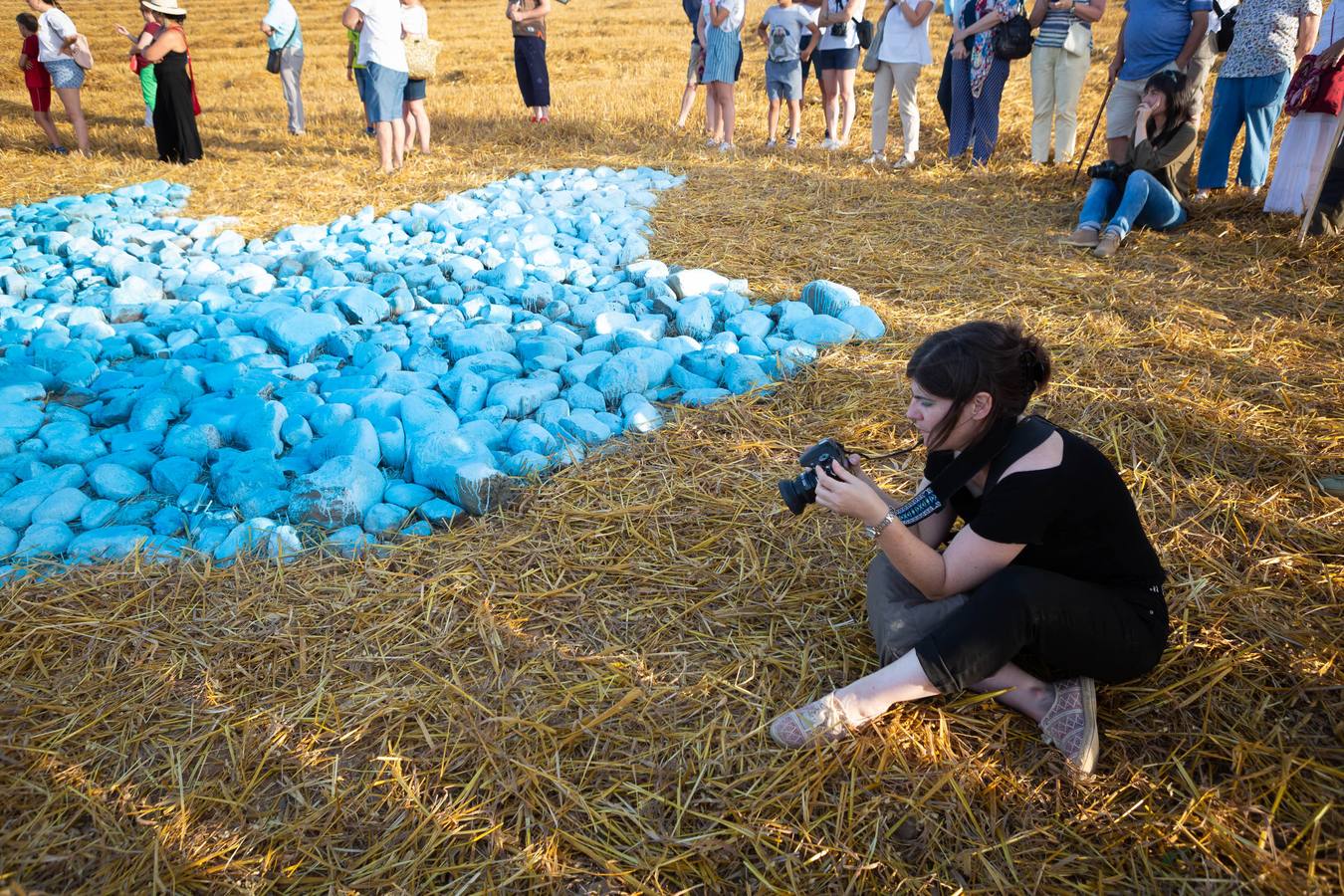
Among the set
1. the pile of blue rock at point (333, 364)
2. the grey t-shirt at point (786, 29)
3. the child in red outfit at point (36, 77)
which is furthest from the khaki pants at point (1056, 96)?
the child in red outfit at point (36, 77)

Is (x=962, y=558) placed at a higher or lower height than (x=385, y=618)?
higher

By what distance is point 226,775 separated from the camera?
1910 mm

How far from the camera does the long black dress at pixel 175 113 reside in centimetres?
755

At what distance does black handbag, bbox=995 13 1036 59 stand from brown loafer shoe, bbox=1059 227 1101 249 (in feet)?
7.19

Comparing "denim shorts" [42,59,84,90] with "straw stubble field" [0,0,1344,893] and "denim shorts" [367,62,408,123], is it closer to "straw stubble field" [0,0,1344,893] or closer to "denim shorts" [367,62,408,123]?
"denim shorts" [367,62,408,123]

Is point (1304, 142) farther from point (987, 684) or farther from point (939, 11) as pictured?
point (939, 11)

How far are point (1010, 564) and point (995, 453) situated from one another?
0.85ft

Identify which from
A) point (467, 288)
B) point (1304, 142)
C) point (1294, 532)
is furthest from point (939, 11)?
point (1294, 532)

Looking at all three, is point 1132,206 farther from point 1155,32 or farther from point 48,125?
point 48,125

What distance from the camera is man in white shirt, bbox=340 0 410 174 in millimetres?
6715

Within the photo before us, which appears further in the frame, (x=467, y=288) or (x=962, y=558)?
(x=467, y=288)

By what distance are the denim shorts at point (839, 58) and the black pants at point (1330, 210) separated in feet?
13.2

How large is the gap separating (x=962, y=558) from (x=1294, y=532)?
1.41m

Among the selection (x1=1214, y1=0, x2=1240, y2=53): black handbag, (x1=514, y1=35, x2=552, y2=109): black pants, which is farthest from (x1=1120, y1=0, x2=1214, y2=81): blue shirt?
(x1=514, y1=35, x2=552, y2=109): black pants
